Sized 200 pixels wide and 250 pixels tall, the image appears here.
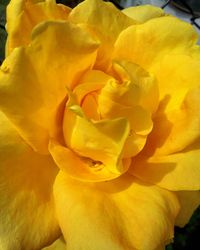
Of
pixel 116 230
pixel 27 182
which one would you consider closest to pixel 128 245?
pixel 116 230

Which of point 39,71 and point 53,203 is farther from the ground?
point 39,71

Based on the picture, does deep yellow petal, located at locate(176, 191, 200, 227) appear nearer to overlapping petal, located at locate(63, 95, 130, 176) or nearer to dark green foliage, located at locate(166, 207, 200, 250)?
overlapping petal, located at locate(63, 95, 130, 176)

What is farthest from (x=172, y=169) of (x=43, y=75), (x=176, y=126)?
(x=43, y=75)

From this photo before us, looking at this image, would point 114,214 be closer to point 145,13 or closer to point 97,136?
point 97,136

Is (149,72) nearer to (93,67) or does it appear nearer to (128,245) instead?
(93,67)

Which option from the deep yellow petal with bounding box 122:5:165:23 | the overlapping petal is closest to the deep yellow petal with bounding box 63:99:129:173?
the overlapping petal
